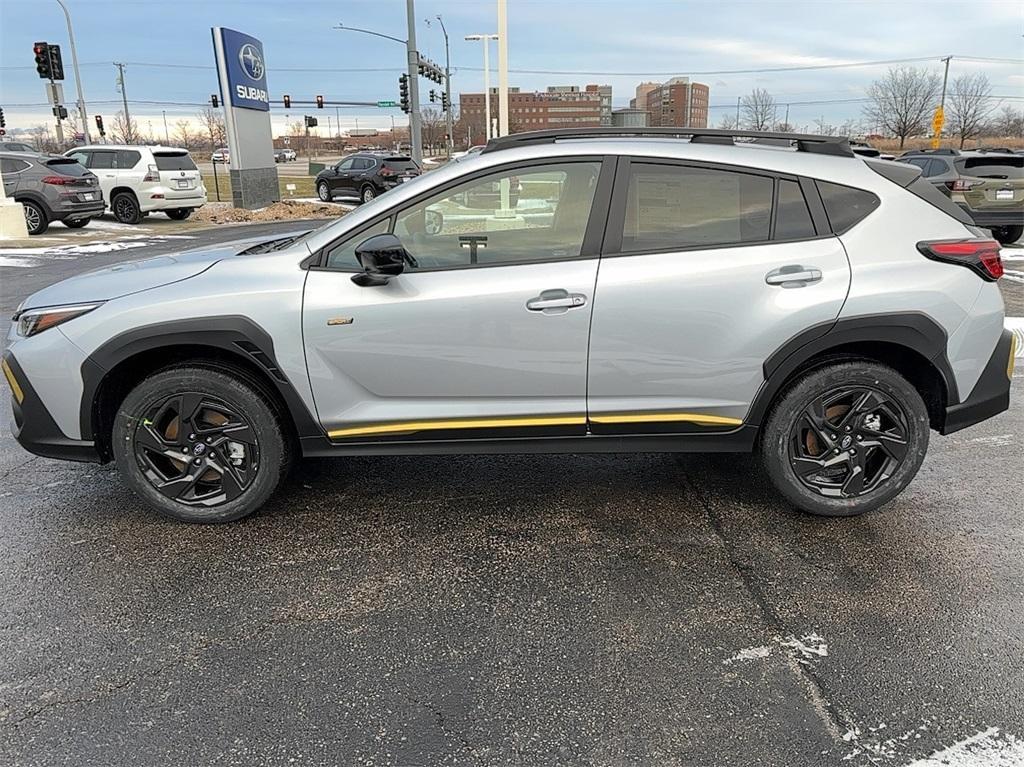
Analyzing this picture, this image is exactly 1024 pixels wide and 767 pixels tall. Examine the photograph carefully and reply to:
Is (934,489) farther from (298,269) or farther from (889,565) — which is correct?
(298,269)

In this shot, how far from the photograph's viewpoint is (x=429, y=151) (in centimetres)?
8700

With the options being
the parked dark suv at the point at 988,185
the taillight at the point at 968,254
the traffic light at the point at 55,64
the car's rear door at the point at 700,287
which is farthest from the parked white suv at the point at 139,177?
the taillight at the point at 968,254

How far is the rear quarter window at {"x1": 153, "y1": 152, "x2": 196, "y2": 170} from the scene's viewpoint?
19312mm

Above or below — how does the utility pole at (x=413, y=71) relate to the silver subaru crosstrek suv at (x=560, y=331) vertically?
above

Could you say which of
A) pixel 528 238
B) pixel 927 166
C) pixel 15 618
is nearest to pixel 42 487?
pixel 15 618

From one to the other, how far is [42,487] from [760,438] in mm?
3684

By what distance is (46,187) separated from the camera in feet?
54.2

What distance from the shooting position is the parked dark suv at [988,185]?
534 inches

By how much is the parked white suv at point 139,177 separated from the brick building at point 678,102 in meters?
33.5

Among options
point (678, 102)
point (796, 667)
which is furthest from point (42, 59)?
point (678, 102)

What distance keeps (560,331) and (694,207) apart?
83 centimetres

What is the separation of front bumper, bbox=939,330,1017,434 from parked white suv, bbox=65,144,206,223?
64.7 ft

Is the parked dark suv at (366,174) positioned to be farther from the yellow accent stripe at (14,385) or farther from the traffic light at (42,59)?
the yellow accent stripe at (14,385)

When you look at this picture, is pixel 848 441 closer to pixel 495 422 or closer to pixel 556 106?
pixel 495 422
